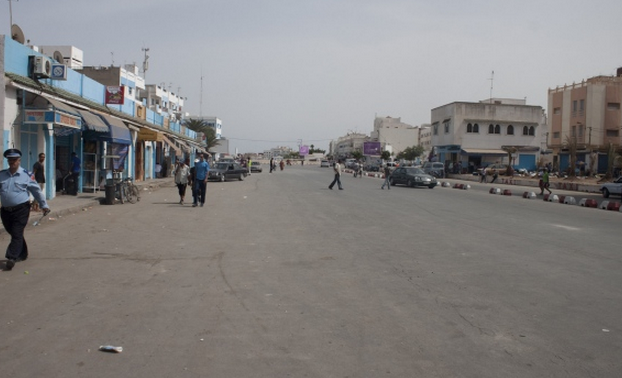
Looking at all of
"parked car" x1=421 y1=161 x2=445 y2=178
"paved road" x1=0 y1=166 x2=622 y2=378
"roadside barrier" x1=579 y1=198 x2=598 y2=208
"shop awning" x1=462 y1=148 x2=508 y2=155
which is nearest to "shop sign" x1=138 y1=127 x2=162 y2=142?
"paved road" x1=0 y1=166 x2=622 y2=378

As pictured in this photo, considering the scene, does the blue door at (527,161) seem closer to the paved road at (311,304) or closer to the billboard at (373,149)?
the paved road at (311,304)

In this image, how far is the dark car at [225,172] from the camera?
39500mm

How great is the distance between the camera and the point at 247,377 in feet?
13.3

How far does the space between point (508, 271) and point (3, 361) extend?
6.84m

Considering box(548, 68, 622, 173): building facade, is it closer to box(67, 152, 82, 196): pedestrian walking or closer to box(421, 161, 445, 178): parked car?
box(421, 161, 445, 178): parked car

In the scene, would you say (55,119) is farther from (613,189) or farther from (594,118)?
(594,118)

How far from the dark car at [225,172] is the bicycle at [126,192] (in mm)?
19500

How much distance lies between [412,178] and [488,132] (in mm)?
38982

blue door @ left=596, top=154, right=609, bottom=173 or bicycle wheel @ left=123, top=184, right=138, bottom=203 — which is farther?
blue door @ left=596, top=154, right=609, bottom=173

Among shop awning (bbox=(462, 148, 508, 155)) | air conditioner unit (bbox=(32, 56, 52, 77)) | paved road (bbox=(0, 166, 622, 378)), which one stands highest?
air conditioner unit (bbox=(32, 56, 52, 77))

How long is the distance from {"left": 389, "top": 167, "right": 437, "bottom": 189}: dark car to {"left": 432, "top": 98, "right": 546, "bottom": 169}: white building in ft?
111

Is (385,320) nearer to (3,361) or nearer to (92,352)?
(92,352)

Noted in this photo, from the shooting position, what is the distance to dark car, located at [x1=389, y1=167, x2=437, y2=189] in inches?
1369

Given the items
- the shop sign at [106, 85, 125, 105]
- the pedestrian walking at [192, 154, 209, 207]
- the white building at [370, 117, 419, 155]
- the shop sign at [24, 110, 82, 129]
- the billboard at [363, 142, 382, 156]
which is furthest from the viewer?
the white building at [370, 117, 419, 155]
